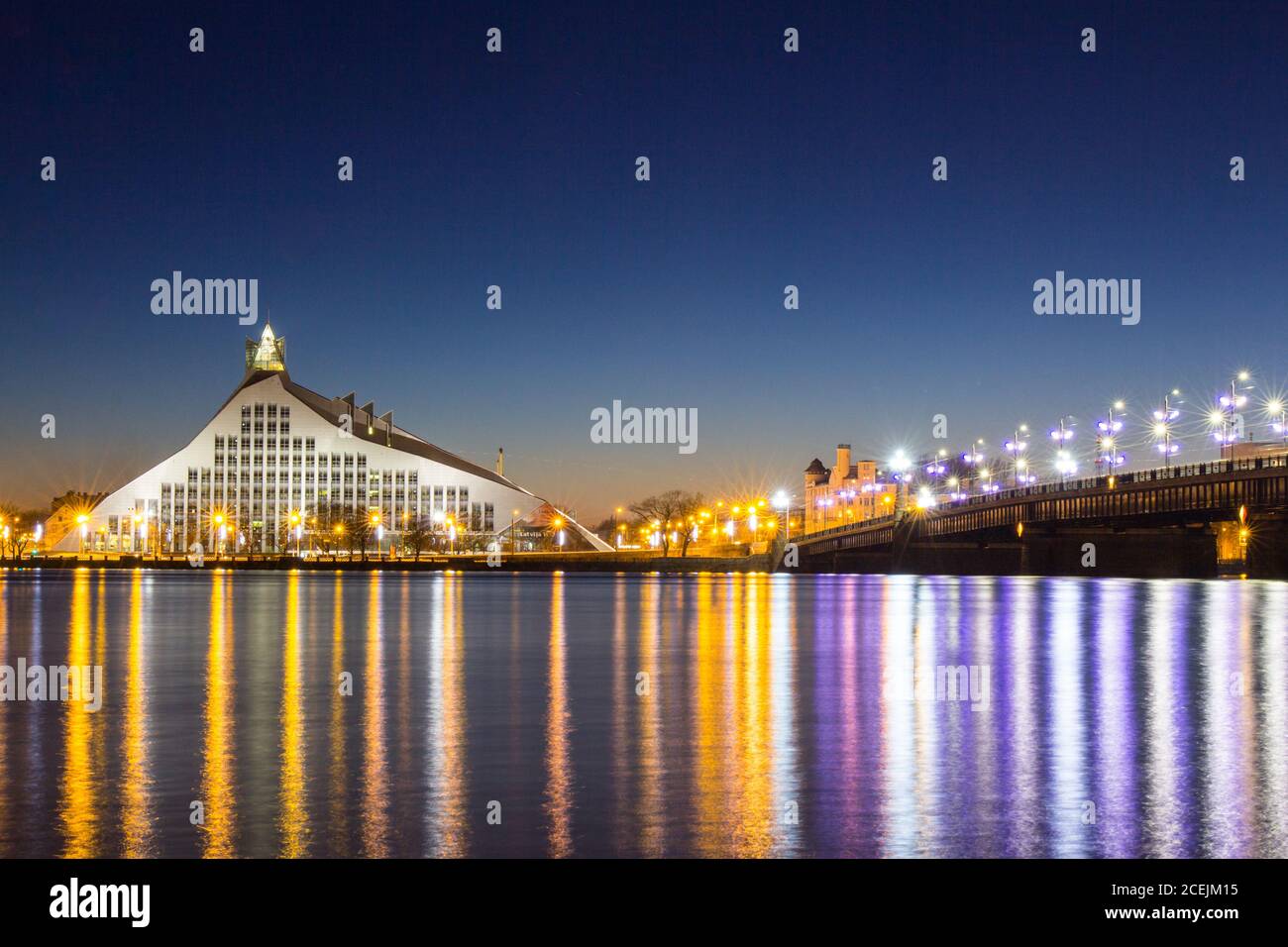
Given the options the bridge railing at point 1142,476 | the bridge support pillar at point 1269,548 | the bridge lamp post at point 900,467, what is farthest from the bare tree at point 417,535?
the bridge support pillar at point 1269,548

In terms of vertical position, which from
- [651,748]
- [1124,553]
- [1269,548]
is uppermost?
[1269,548]

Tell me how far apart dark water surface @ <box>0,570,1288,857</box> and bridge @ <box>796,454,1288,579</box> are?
6899 cm

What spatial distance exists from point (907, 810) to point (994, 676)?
13.1 meters

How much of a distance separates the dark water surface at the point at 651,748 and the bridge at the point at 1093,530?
2716 inches

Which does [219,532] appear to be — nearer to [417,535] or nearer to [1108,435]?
[417,535]

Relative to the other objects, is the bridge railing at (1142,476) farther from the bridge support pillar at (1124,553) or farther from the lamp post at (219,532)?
the lamp post at (219,532)

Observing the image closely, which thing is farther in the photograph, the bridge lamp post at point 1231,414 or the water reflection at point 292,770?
the bridge lamp post at point 1231,414

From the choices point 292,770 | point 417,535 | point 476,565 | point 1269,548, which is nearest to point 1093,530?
point 1269,548

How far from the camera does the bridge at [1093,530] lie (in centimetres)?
9744

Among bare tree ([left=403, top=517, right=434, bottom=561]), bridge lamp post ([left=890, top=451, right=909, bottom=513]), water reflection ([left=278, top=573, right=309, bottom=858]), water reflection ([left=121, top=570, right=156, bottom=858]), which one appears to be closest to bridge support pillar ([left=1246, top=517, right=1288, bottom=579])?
bridge lamp post ([left=890, top=451, right=909, bottom=513])

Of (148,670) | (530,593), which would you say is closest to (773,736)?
(148,670)

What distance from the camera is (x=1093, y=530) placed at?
121 meters

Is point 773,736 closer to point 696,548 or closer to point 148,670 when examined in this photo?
point 148,670

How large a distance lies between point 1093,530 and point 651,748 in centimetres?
11337
